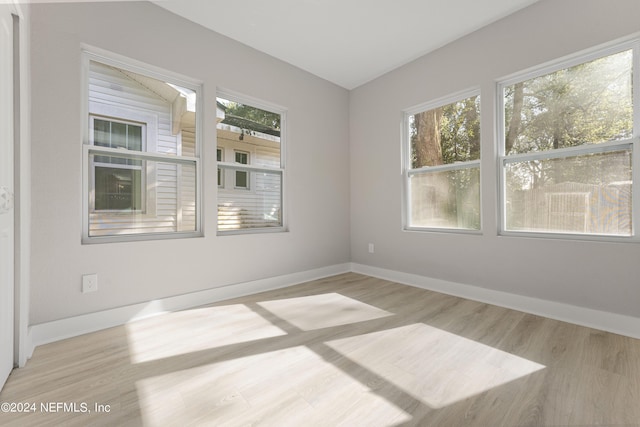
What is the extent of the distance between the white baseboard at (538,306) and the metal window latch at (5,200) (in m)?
3.58

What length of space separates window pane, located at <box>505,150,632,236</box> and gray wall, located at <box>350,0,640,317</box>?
0.53ft

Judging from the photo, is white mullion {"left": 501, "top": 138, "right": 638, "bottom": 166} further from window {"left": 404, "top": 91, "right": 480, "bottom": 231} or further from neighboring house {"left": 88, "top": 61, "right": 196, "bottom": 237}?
neighboring house {"left": 88, "top": 61, "right": 196, "bottom": 237}

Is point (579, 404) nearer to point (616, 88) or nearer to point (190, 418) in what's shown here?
point (190, 418)

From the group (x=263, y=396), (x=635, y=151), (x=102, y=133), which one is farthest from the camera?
(x=102, y=133)

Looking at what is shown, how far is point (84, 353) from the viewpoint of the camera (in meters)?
1.88

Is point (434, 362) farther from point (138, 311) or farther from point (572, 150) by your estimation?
point (138, 311)

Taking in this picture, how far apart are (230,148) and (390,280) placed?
2617mm

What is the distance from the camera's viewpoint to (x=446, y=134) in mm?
3314

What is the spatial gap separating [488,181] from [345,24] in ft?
7.14

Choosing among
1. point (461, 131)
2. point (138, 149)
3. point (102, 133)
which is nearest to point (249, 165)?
point (138, 149)

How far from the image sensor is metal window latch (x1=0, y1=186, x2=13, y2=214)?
54.9 inches

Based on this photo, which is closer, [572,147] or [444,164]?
[572,147]

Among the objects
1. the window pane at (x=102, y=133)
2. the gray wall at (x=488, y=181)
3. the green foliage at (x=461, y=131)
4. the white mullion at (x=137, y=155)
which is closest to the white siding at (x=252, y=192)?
the white mullion at (x=137, y=155)

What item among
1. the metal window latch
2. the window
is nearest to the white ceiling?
the window
